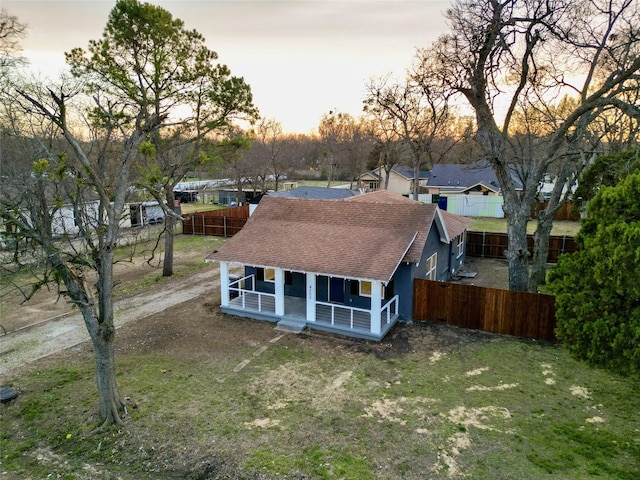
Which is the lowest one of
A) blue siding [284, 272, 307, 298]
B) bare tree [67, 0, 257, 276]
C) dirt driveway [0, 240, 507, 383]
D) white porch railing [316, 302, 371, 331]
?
dirt driveway [0, 240, 507, 383]

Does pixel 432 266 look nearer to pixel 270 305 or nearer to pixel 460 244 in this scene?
pixel 460 244

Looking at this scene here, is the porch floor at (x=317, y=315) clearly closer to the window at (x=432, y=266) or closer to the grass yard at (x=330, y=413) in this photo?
the grass yard at (x=330, y=413)

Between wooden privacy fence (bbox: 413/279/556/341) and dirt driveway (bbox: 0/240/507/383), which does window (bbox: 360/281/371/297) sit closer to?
wooden privacy fence (bbox: 413/279/556/341)

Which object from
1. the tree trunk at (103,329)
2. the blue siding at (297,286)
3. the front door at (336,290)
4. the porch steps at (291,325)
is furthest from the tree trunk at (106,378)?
the blue siding at (297,286)

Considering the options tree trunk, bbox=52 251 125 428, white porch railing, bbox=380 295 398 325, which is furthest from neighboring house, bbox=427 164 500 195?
tree trunk, bbox=52 251 125 428

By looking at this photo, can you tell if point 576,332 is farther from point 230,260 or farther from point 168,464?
point 230,260

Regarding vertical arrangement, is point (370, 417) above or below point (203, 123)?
below

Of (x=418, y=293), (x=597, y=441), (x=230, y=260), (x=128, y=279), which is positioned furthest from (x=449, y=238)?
(x=128, y=279)

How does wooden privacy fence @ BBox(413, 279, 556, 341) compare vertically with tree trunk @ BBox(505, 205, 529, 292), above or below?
below

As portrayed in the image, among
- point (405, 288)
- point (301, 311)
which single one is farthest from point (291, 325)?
point (405, 288)
